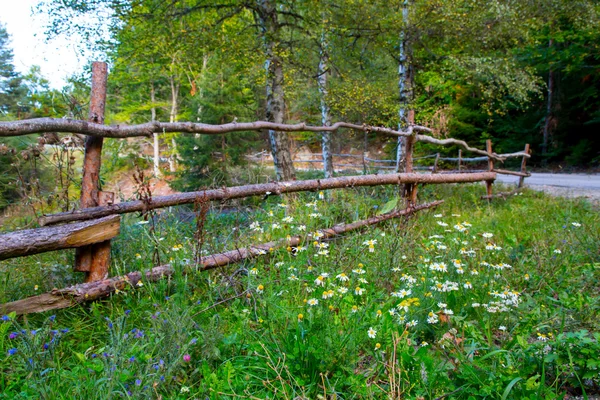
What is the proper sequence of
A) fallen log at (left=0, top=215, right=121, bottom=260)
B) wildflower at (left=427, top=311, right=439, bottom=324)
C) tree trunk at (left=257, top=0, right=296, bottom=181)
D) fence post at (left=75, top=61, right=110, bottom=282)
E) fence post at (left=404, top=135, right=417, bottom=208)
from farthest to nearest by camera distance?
1. tree trunk at (left=257, top=0, right=296, bottom=181)
2. fence post at (left=404, top=135, right=417, bottom=208)
3. fence post at (left=75, top=61, right=110, bottom=282)
4. fallen log at (left=0, top=215, right=121, bottom=260)
5. wildflower at (left=427, top=311, right=439, bottom=324)

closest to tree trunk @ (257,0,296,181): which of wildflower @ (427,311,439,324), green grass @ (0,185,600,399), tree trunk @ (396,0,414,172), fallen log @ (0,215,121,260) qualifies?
tree trunk @ (396,0,414,172)

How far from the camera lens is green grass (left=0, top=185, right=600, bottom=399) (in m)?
2.02

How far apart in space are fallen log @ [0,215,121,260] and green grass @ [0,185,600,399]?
1.61 ft

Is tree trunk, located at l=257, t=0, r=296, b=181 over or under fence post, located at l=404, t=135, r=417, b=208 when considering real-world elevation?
over

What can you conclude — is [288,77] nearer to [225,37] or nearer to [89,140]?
[225,37]


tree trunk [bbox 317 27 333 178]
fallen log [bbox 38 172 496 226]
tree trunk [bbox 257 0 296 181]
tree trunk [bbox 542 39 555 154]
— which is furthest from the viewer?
tree trunk [bbox 542 39 555 154]

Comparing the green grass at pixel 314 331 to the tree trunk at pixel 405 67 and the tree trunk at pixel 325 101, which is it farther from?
the tree trunk at pixel 405 67

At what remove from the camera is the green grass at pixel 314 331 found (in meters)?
2.02

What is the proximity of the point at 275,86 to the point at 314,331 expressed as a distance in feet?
27.0

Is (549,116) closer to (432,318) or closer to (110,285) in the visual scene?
(432,318)

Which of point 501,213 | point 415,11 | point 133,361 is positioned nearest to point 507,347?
point 133,361

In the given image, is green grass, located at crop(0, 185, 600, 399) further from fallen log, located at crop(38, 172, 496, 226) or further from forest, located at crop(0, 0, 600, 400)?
fallen log, located at crop(38, 172, 496, 226)

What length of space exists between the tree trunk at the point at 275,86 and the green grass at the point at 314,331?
207 inches

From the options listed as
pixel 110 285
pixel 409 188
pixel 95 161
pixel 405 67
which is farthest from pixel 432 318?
pixel 405 67
